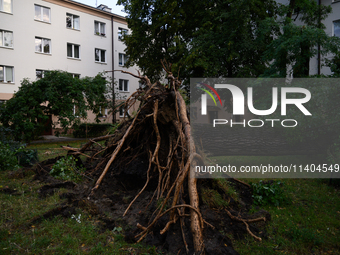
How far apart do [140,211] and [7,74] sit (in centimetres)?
→ 1934

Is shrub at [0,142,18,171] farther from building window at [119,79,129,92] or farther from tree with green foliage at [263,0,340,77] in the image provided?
building window at [119,79,129,92]

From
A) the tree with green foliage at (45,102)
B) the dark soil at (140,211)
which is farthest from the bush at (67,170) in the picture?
the tree with green foliage at (45,102)

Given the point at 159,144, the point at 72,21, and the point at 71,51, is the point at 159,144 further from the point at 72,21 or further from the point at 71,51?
the point at 72,21

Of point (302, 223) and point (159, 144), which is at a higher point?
point (159, 144)

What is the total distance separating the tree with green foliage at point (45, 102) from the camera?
12.1m

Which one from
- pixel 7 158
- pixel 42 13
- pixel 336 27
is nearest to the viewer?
pixel 7 158

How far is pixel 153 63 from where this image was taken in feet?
51.3

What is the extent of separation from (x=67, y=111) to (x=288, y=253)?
12.3m

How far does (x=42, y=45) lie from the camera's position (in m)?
20.1

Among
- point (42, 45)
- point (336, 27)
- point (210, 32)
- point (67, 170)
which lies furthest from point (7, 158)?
point (336, 27)

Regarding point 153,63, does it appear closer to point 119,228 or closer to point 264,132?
point 264,132

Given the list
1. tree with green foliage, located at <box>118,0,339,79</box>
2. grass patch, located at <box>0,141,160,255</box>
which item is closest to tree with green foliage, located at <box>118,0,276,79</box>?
tree with green foliage, located at <box>118,0,339,79</box>

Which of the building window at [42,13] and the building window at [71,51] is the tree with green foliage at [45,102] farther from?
the building window at [42,13]

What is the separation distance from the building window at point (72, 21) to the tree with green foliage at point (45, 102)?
10242 millimetres
